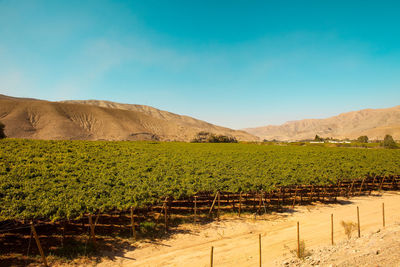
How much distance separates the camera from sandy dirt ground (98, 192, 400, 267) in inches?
482

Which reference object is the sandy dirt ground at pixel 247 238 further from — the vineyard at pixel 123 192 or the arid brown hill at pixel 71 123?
the arid brown hill at pixel 71 123

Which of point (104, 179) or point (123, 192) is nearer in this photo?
point (123, 192)

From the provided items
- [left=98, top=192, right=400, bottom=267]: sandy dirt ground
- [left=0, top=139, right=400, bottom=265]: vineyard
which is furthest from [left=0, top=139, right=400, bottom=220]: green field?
[left=98, top=192, right=400, bottom=267]: sandy dirt ground

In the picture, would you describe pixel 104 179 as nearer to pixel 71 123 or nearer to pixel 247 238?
pixel 247 238

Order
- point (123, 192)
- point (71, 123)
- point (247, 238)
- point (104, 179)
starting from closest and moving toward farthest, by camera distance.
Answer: point (247, 238) < point (123, 192) < point (104, 179) < point (71, 123)

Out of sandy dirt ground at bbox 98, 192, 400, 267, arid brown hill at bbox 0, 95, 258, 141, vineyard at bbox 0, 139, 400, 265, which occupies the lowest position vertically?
sandy dirt ground at bbox 98, 192, 400, 267

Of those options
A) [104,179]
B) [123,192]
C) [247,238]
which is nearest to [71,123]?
[104,179]

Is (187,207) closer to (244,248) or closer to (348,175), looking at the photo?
(244,248)

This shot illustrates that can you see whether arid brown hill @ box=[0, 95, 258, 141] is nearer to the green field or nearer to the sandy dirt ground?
the green field

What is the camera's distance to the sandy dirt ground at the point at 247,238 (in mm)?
12250

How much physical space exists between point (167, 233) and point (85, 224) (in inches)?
237

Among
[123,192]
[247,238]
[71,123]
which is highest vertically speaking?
[71,123]

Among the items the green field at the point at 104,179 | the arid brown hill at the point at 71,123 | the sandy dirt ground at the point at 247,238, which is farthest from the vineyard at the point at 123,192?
the arid brown hill at the point at 71,123

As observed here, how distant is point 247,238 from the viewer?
49.5 feet
